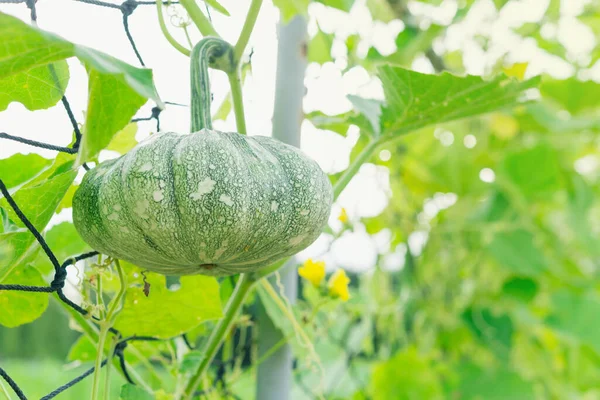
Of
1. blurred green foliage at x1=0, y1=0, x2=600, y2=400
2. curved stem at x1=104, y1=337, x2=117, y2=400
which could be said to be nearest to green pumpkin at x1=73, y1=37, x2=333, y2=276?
curved stem at x1=104, y1=337, x2=117, y2=400

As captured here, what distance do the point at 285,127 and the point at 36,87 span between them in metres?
0.31

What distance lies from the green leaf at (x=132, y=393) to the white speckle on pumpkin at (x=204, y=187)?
0.20m

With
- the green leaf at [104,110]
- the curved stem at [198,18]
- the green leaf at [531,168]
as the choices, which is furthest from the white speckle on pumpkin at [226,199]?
the green leaf at [531,168]

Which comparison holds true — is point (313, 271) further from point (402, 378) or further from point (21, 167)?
point (402, 378)

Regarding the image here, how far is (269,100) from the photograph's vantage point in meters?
0.74

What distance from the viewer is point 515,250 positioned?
1.45 m

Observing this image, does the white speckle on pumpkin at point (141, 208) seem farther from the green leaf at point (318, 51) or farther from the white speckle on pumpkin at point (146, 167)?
the green leaf at point (318, 51)

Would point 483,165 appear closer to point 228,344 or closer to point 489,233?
point 489,233

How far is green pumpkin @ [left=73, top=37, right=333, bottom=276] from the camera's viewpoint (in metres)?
0.38

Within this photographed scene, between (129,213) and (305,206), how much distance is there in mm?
125

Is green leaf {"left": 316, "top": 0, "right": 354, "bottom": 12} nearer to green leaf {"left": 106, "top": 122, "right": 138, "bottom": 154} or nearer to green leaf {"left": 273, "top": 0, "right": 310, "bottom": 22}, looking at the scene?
green leaf {"left": 273, "top": 0, "right": 310, "bottom": 22}

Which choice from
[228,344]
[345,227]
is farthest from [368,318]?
[228,344]

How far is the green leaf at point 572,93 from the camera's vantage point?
1562mm

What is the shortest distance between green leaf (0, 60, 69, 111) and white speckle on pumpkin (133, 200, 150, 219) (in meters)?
0.15
